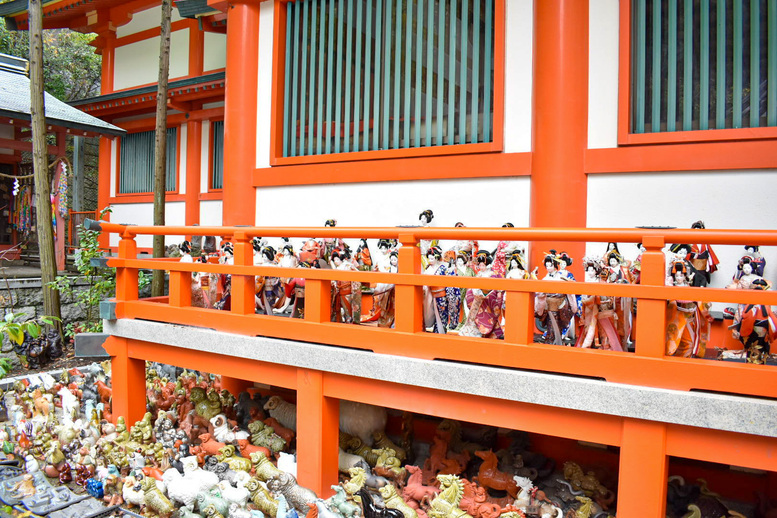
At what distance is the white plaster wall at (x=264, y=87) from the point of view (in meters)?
7.88

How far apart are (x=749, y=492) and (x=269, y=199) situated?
21.5 ft

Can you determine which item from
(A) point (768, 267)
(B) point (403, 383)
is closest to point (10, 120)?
(B) point (403, 383)

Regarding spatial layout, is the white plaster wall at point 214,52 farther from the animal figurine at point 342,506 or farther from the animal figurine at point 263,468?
the animal figurine at point 342,506

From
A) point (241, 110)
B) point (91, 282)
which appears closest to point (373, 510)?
point (241, 110)

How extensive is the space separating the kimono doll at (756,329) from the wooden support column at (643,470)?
4.91 ft

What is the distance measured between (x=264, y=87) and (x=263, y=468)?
17.8ft

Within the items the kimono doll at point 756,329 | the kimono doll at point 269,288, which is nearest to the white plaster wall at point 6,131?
the kimono doll at point 269,288

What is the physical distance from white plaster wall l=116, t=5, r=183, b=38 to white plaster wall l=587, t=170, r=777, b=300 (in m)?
11.9

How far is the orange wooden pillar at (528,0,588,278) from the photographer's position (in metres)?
5.79

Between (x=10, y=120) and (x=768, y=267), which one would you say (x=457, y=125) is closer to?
(x=768, y=267)

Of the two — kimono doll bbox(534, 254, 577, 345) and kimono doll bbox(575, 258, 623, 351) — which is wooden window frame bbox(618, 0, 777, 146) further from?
kimono doll bbox(575, 258, 623, 351)

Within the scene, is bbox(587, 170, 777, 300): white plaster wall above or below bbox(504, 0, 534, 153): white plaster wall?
below

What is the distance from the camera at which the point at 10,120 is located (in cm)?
1146

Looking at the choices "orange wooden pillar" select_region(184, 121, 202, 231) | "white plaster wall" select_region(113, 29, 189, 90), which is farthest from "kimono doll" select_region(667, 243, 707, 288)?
"white plaster wall" select_region(113, 29, 189, 90)
